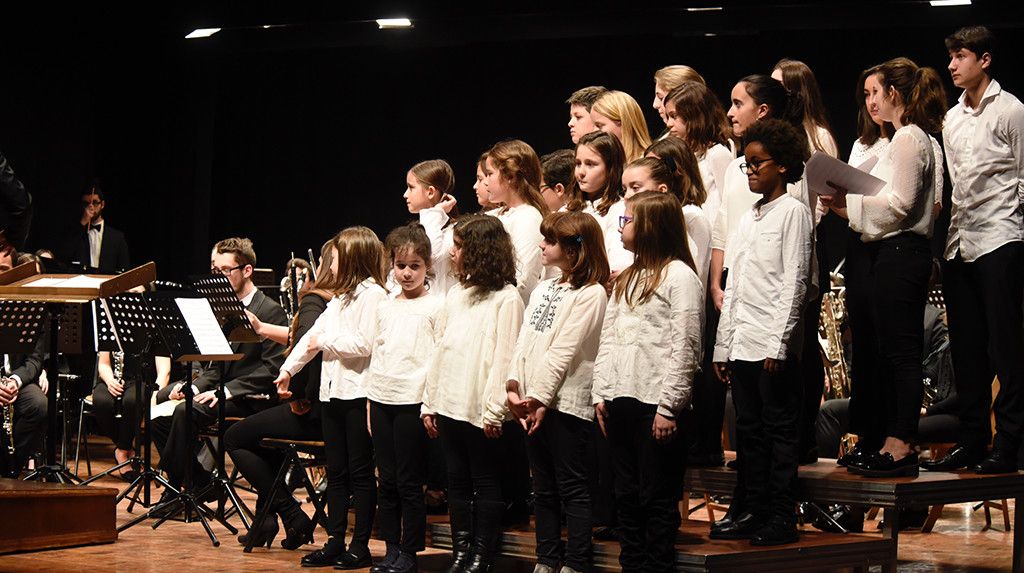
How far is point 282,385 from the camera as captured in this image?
5.23 m

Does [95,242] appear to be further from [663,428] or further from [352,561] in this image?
[663,428]

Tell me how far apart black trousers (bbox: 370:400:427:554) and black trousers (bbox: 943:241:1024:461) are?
2.07 metres

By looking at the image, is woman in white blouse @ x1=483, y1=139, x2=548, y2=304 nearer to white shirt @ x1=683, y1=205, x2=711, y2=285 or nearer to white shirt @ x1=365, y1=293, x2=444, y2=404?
white shirt @ x1=365, y1=293, x2=444, y2=404

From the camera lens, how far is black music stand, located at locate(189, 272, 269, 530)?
5.71 meters

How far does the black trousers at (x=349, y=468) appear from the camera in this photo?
4.96 m

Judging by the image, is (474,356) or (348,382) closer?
(474,356)

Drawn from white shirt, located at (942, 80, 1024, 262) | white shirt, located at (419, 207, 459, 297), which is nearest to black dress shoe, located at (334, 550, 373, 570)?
white shirt, located at (419, 207, 459, 297)

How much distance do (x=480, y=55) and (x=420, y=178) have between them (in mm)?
5168

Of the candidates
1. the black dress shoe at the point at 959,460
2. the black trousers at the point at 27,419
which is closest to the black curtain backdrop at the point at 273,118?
the black trousers at the point at 27,419

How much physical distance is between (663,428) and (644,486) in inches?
8.5

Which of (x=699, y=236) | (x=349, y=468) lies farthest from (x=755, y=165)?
(x=349, y=468)

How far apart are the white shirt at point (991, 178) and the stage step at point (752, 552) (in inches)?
44.1

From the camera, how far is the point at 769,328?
385cm

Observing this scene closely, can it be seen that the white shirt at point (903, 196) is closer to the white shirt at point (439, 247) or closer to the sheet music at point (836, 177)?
the sheet music at point (836, 177)
